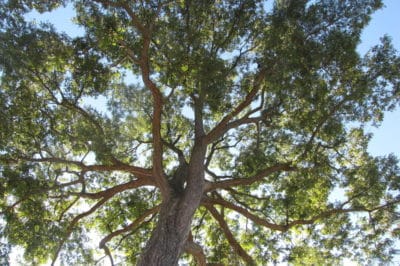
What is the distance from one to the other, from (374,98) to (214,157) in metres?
5.45

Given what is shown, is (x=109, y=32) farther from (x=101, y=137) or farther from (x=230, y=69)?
(x=230, y=69)

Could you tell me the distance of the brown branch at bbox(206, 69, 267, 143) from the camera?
9869 millimetres

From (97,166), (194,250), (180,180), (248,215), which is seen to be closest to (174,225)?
(194,250)

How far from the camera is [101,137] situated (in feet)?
28.1

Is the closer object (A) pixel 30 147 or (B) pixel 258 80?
(A) pixel 30 147

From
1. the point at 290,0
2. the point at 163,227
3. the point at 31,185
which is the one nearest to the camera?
the point at 163,227

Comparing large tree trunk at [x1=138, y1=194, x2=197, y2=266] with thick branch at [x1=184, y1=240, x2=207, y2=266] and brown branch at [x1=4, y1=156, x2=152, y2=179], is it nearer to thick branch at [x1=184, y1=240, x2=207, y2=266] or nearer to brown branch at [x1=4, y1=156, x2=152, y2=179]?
thick branch at [x1=184, y1=240, x2=207, y2=266]

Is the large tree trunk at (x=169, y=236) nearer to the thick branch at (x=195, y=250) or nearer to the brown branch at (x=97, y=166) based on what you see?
the thick branch at (x=195, y=250)

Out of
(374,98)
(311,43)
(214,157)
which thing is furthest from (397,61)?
(214,157)

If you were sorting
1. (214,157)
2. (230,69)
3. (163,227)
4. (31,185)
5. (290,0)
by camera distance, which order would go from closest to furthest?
(163,227) < (31,185) < (290,0) < (230,69) < (214,157)

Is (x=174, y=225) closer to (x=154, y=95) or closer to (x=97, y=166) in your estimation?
(x=97, y=166)

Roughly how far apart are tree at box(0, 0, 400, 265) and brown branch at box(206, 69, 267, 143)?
2.0 inches

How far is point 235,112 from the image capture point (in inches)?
394

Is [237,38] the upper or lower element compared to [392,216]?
upper
